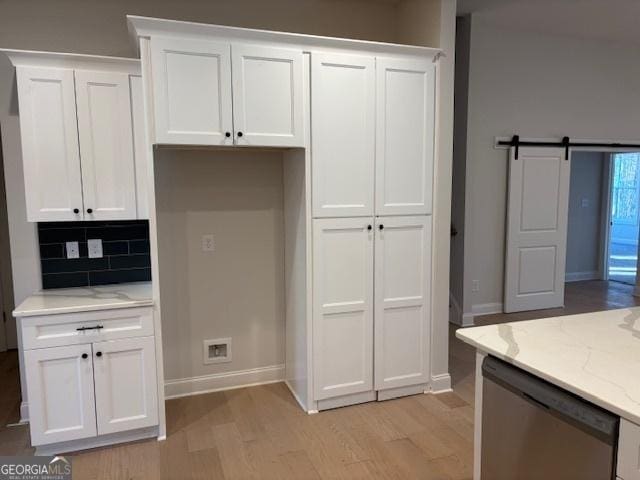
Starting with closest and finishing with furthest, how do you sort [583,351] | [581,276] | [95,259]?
[583,351] < [95,259] < [581,276]

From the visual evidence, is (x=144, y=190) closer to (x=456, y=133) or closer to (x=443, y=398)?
(x=443, y=398)

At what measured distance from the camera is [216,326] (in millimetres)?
3385

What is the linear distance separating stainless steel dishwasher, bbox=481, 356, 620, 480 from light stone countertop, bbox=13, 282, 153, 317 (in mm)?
1839

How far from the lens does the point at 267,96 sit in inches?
110

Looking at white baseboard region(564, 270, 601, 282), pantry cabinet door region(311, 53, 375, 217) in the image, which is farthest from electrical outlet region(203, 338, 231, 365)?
white baseboard region(564, 270, 601, 282)

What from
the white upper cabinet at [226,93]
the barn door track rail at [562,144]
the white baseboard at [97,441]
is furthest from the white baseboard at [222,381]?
the barn door track rail at [562,144]

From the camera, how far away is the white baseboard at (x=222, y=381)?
3.32 metres

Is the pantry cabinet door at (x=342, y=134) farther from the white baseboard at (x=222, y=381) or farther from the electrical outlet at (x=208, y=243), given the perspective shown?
the white baseboard at (x=222, y=381)

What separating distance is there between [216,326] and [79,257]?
100cm

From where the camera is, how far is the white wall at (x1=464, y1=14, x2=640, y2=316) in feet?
16.0

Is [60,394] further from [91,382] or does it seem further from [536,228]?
[536,228]

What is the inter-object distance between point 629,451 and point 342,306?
191 centimetres

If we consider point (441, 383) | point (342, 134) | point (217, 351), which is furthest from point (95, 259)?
point (441, 383)

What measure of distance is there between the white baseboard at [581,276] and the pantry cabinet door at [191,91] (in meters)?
6.03
